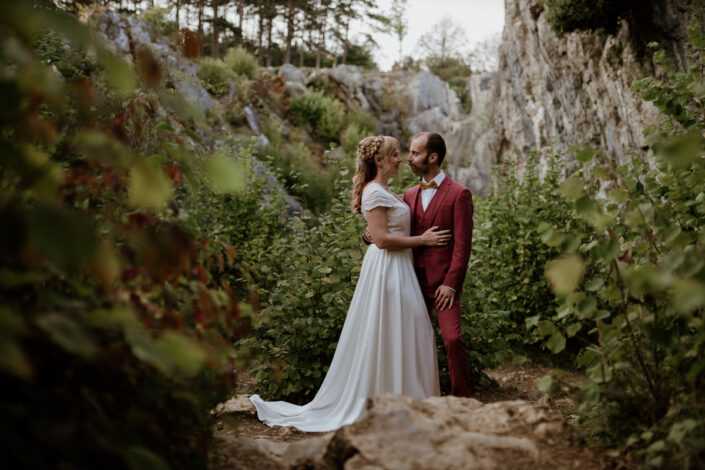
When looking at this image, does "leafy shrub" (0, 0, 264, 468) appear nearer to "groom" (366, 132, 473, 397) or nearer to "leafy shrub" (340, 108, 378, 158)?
"groom" (366, 132, 473, 397)

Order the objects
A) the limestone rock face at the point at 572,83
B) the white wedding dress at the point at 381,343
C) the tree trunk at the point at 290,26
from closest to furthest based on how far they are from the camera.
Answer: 1. the white wedding dress at the point at 381,343
2. the limestone rock face at the point at 572,83
3. the tree trunk at the point at 290,26

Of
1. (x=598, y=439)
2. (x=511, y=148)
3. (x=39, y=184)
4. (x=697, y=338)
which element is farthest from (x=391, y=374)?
(x=511, y=148)

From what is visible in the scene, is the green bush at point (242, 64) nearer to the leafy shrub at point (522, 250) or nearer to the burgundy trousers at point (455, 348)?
the leafy shrub at point (522, 250)

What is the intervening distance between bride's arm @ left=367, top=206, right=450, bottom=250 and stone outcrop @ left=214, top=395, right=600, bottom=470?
1301mm

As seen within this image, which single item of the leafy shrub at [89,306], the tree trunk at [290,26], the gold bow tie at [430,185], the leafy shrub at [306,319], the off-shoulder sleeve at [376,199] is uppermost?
the tree trunk at [290,26]

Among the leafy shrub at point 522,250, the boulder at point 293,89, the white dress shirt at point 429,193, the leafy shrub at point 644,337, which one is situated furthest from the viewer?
the boulder at point 293,89

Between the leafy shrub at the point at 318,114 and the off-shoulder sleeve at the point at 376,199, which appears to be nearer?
the off-shoulder sleeve at the point at 376,199

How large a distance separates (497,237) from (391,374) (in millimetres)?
3373

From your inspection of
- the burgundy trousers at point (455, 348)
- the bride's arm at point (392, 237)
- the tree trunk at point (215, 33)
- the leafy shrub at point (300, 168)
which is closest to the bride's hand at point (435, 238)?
the bride's arm at point (392, 237)

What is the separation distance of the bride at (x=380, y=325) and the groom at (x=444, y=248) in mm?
87

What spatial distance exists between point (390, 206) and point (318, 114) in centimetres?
1763

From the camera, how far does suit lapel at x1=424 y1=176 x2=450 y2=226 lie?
11.3ft

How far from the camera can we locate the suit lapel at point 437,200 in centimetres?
344

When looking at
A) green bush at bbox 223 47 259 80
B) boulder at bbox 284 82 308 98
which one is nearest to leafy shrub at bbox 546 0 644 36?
green bush at bbox 223 47 259 80
